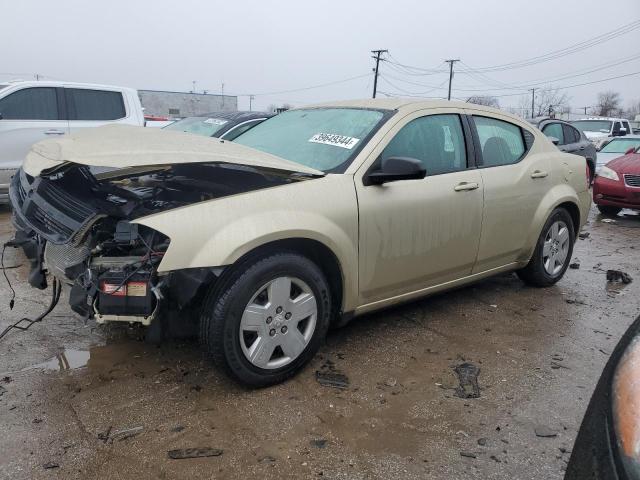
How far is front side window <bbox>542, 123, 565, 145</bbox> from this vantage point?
10492 millimetres

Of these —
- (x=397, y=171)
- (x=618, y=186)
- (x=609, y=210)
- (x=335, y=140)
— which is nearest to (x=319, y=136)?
(x=335, y=140)

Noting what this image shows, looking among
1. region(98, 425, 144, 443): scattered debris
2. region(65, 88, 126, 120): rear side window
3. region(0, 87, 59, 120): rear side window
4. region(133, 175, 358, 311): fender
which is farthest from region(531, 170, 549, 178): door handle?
region(0, 87, 59, 120): rear side window

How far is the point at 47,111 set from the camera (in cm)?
813

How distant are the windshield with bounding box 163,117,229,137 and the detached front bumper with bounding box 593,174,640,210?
21.7 ft

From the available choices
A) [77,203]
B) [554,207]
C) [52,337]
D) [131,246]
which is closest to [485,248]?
[554,207]

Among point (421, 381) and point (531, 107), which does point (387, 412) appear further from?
point (531, 107)

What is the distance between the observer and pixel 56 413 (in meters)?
2.70

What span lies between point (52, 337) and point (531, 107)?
276ft

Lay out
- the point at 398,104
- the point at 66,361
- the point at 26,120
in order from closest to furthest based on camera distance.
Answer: the point at 66,361 < the point at 398,104 < the point at 26,120

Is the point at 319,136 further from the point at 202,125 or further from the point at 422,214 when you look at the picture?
the point at 202,125

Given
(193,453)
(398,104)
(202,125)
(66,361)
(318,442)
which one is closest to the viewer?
(193,453)

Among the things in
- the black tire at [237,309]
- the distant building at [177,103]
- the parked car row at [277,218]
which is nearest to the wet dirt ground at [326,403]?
the black tire at [237,309]

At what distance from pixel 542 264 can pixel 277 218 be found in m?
2.94

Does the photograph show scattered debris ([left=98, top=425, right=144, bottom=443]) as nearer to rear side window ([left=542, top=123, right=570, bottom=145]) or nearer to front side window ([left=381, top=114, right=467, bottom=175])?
front side window ([left=381, top=114, right=467, bottom=175])
